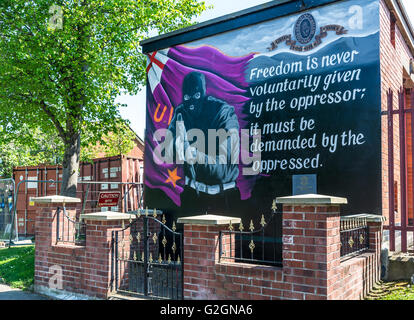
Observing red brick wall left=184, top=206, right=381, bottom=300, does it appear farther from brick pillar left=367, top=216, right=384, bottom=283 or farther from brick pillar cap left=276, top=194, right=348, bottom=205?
brick pillar left=367, top=216, right=384, bottom=283

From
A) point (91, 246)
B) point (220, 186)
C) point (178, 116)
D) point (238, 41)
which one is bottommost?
point (91, 246)

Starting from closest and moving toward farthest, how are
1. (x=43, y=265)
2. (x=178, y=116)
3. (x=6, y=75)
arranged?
1. (x=43, y=265)
2. (x=178, y=116)
3. (x=6, y=75)

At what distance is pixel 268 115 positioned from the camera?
7855 mm

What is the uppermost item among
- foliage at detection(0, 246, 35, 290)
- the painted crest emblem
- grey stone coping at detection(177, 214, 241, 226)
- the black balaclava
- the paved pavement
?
the painted crest emblem

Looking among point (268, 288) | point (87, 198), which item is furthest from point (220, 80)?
point (87, 198)

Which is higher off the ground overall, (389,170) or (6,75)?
(6,75)

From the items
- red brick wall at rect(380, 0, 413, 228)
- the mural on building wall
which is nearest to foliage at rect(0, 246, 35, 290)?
the mural on building wall

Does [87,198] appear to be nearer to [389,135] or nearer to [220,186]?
[220,186]

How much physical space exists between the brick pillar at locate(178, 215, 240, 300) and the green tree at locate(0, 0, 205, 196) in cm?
755

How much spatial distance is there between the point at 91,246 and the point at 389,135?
5193 mm

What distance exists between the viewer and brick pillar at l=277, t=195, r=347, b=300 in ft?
14.5

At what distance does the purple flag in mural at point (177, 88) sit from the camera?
8305 millimetres

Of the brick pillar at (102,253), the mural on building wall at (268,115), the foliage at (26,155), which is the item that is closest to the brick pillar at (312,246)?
the mural on building wall at (268,115)

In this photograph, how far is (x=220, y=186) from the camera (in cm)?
846
